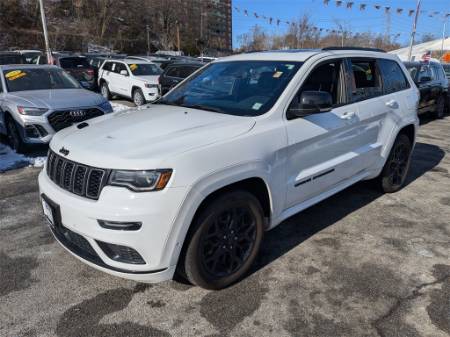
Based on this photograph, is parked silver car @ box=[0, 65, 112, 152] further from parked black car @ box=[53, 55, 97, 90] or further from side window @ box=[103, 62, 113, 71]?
parked black car @ box=[53, 55, 97, 90]

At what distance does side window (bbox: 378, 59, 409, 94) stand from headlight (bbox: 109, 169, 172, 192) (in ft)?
10.7

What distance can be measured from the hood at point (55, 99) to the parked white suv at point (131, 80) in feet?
18.5

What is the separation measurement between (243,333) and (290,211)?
121cm

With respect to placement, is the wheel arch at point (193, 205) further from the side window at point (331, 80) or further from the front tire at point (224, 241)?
the side window at point (331, 80)

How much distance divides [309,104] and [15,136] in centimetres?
583

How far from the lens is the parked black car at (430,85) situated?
10219mm

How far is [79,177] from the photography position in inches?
105

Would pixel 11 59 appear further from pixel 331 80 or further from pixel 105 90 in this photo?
pixel 331 80

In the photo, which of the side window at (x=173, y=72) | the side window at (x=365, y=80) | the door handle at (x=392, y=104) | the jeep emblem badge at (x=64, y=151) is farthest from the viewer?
the side window at (x=173, y=72)

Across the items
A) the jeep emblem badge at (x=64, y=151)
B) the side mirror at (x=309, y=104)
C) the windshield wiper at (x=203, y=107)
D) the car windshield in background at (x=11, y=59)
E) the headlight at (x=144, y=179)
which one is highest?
the side mirror at (x=309, y=104)

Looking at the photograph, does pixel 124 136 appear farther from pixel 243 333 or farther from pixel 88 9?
pixel 88 9

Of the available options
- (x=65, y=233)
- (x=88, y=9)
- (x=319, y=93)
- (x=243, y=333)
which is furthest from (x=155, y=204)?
Result: (x=88, y=9)

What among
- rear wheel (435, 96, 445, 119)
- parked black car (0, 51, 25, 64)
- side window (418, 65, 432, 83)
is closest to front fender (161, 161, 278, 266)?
side window (418, 65, 432, 83)

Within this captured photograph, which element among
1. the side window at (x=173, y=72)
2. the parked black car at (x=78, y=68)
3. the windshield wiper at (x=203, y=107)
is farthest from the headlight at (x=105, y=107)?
the parked black car at (x=78, y=68)
